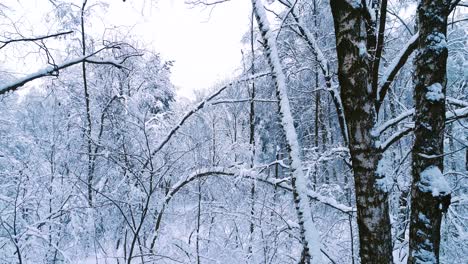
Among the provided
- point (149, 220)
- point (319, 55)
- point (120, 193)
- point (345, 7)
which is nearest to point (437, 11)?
point (345, 7)

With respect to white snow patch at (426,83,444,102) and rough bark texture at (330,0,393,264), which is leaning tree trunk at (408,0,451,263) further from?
rough bark texture at (330,0,393,264)

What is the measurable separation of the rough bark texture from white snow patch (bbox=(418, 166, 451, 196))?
1.24 ft

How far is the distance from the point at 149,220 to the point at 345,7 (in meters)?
7.07

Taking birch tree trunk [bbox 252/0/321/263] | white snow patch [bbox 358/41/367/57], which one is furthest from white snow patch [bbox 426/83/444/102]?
birch tree trunk [bbox 252/0/321/263]

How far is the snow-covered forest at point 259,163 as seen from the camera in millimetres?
2982

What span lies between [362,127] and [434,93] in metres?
0.72

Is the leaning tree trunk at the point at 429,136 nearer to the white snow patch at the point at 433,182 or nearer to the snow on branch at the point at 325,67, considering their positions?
the white snow patch at the point at 433,182

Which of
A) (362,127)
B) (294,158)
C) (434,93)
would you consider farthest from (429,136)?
(294,158)

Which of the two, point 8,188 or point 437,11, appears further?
point 8,188

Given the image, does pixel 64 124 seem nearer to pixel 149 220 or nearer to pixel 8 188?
pixel 8 188

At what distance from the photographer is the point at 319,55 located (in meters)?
6.32

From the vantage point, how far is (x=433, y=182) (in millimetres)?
2979

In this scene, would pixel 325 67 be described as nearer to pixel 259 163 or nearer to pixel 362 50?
pixel 259 163

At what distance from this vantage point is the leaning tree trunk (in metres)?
2.96
